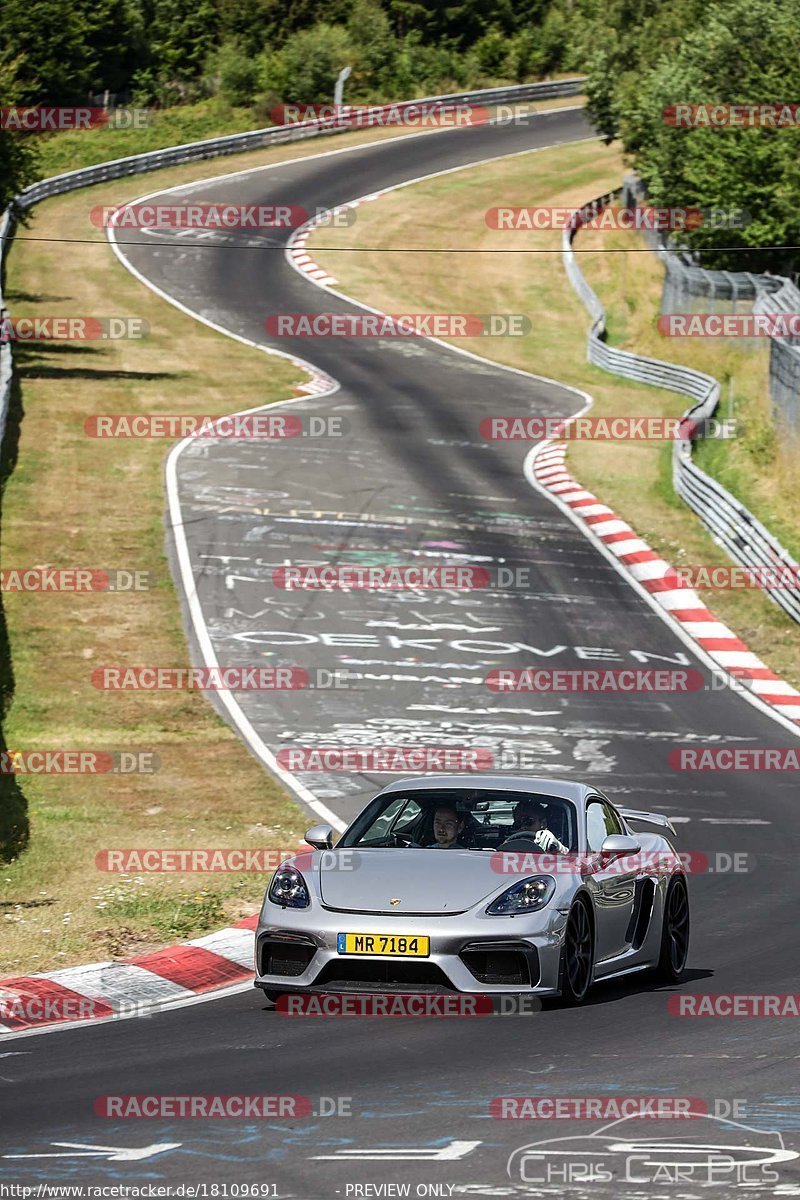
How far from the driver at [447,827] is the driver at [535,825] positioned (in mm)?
329

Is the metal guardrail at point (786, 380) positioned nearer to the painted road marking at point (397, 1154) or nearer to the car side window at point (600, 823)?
the car side window at point (600, 823)

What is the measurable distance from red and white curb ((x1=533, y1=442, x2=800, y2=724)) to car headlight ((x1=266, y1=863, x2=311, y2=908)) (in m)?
13.5

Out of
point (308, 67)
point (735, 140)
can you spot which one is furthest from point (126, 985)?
point (308, 67)

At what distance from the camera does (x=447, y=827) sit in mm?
11211

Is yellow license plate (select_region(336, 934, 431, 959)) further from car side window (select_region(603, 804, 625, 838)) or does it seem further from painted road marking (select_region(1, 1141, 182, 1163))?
painted road marking (select_region(1, 1141, 182, 1163))

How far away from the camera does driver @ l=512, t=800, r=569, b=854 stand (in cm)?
1104

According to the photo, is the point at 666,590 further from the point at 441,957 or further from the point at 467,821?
the point at 441,957

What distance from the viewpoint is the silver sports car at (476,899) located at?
9984 millimetres

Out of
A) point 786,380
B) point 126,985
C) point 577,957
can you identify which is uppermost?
point 577,957

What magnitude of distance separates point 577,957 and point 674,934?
1.54m

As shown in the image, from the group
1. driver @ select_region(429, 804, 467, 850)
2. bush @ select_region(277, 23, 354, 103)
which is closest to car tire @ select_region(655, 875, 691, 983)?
driver @ select_region(429, 804, 467, 850)

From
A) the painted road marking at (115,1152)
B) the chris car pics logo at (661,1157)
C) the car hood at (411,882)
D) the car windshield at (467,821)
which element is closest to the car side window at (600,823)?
the car windshield at (467,821)

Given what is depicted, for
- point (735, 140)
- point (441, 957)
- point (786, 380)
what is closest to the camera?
point (441, 957)

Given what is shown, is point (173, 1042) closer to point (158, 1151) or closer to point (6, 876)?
point (158, 1151)
